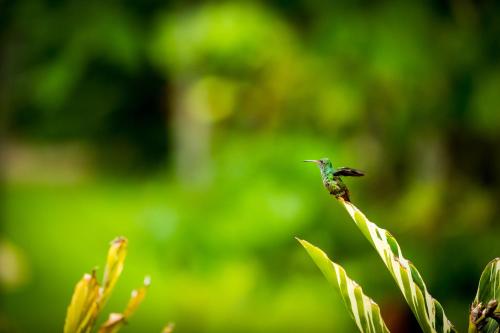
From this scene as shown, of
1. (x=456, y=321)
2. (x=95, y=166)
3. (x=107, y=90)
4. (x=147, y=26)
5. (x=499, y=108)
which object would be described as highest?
(x=95, y=166)

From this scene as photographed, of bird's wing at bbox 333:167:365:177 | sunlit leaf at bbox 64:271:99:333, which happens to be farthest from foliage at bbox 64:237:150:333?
bird's wing at bbox 333:167:365:177

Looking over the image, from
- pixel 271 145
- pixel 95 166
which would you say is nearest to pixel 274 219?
pixel 271 145

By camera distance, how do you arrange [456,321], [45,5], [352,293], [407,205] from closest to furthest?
[352,293], [456,321], [407,205], [45,5]

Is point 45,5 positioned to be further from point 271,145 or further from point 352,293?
point 352,293

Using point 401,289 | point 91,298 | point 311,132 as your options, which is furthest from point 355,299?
point 311,132

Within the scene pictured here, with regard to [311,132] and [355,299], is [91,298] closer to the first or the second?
[355,299]

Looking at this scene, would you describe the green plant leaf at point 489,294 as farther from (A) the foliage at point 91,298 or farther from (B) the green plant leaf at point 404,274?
(A) the foliage at point 91,298

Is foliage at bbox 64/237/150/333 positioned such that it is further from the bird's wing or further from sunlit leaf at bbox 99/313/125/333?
the bird's wing

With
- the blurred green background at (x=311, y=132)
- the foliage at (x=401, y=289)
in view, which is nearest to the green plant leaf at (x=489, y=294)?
the foliage at (x=401, y=289)
